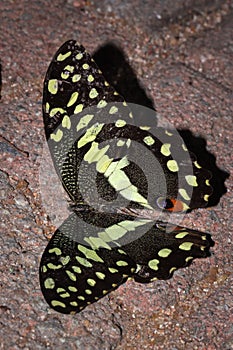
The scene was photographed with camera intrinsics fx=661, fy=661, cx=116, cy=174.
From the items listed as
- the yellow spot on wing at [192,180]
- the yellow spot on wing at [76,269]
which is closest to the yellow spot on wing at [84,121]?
the yellow spot on wing at [192,180]

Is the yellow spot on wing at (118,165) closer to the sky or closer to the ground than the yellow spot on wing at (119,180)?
closer to the sky

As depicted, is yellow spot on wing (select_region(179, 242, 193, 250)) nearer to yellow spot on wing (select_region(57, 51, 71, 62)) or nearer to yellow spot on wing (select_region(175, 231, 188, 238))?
yellow spot on wing (select_region(175, 231, 188, 238))

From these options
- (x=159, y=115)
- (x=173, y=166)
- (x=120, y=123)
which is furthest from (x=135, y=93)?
(x=173, y=166)

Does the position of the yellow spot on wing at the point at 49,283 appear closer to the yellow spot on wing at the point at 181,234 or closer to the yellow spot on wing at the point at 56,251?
the yellow spot on wing at the point at 56,251

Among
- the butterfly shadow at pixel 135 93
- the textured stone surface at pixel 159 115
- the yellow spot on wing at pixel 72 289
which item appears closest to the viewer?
the yellow spot on wing at pixel 72 289

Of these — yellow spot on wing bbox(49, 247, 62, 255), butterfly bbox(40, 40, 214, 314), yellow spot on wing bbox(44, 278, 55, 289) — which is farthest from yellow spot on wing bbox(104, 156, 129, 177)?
yellow spot on wing bbox(44, 278, 55, 289)
